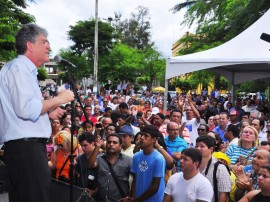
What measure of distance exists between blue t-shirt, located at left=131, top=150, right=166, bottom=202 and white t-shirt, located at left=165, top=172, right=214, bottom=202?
0.34 m

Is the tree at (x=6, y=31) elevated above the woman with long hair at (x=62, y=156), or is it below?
above

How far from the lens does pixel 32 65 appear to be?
285 cm

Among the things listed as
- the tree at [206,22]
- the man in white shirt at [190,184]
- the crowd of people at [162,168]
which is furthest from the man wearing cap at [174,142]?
the tree at [206,22]

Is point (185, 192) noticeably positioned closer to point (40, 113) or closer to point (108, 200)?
point (108, 200)

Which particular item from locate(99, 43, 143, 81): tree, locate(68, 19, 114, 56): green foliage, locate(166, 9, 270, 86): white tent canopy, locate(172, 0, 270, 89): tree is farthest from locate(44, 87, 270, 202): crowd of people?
locate(99, 43, 143, 81): tree

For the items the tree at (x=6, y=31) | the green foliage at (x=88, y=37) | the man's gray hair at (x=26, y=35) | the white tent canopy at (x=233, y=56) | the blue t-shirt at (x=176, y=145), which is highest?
the green foliage at (x=88, y=37)

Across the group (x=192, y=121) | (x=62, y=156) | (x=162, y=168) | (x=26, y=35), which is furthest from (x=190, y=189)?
(x=192, y=121)

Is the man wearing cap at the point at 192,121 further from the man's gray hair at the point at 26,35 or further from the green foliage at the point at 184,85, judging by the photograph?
the green foliage at the point at 184,85

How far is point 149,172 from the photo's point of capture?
495 cm

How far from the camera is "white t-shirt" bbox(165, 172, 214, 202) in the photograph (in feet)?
14.3

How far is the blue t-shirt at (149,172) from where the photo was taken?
4.91 meters

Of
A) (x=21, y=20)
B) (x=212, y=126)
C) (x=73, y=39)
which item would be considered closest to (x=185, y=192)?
(x=212, y=126)

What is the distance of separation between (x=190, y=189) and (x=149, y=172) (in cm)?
67

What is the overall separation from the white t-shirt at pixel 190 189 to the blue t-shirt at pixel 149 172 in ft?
1.11
